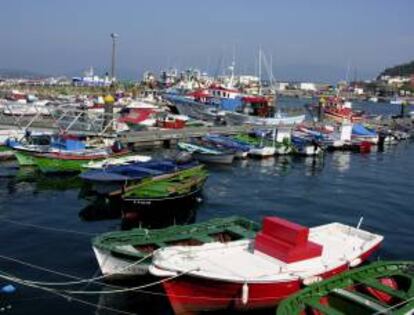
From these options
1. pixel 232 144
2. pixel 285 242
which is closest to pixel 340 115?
pixel 232 144

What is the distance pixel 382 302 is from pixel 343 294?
0.88 metres

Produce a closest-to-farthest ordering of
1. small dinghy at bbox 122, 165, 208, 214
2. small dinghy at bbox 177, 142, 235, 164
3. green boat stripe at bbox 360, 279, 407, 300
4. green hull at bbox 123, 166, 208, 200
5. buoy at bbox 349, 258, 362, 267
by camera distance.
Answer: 1. green boat stripe at bbox 360, 279, 407, 300
2. buoy at bbox 349, 258, 362, 267
3. small dinghy at bbox 122, 165, 208, 214
4. green hull at bbox 123, 166, 208, 200
5. small dinghy at bbox 177, 142, 235, 164

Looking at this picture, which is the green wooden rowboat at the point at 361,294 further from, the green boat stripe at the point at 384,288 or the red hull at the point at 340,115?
the red hull at the point at 340,115

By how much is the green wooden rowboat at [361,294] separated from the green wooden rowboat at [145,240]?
455 cm

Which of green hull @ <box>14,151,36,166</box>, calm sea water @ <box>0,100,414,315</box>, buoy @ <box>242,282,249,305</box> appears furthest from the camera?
green hull @ <box>14,151,36,166</box>

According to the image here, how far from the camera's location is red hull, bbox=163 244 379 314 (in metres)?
13.4

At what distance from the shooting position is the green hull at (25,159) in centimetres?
3219

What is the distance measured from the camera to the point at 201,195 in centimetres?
2906

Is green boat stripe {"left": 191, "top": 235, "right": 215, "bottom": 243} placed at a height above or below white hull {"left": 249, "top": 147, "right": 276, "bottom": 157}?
above

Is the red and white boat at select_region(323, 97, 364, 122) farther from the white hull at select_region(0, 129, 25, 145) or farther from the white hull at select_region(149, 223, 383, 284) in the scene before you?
the white hull at select_region(149, 223, 383, 284)

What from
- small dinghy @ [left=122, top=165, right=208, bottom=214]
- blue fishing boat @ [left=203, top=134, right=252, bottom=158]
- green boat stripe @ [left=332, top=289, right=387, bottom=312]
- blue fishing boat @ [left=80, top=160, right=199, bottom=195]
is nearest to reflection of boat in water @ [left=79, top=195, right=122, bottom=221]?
blue fishing boat @ [left=80, top=160, right=199, bottom=195]

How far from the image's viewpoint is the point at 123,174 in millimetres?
26641

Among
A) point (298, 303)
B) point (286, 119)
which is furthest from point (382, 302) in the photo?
point (286, 119)

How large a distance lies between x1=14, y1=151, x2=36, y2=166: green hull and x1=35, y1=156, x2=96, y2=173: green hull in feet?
1.39
